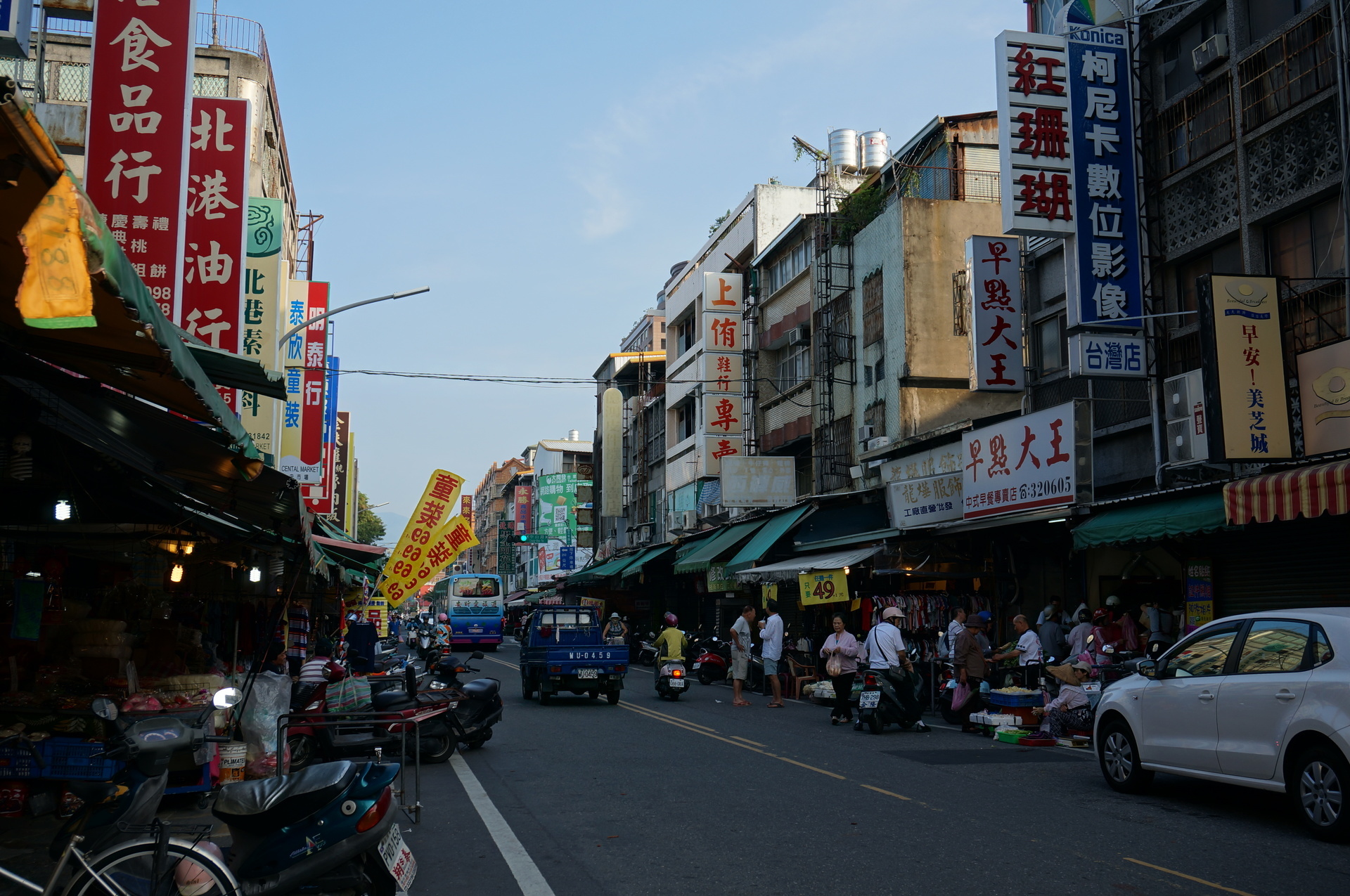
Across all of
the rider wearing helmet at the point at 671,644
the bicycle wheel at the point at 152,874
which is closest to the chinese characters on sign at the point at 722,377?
the rider wearing helmet at the point at 671,644

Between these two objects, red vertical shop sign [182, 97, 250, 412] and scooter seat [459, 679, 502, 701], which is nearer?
scooter seat [459, 679, 502, 701]

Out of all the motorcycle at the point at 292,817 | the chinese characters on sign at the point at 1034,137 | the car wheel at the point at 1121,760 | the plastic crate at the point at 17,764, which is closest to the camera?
the motorcycle at the point at 292,817

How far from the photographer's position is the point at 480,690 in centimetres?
1406

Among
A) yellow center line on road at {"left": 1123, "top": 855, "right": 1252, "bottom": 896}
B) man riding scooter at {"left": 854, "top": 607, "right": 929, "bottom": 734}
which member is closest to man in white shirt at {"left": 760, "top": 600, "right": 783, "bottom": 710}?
man riding scooter at {"left": 854, "top": 607, "right": 929, "bottom": 734}

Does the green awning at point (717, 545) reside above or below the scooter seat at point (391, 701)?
above

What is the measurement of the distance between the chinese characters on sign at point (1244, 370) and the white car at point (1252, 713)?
15.7 feet

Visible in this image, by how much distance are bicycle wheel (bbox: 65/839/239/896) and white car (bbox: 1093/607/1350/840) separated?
23.9ft

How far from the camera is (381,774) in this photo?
6.31 m

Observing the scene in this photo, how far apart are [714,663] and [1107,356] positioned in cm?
1435

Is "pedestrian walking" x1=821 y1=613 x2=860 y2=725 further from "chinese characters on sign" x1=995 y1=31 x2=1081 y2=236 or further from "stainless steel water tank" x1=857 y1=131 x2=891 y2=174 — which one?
"stainless steel water tank" x1=857 y1=131 x2=891 y2=174

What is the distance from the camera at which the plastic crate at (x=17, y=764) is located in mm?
8367

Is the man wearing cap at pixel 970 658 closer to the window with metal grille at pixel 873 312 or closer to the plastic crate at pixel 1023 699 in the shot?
the plastic crate at pixel 1023 699

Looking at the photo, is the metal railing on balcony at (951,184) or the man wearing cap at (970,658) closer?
the man wearing cap at (970,658)

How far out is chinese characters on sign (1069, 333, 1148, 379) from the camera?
16.7 meters
